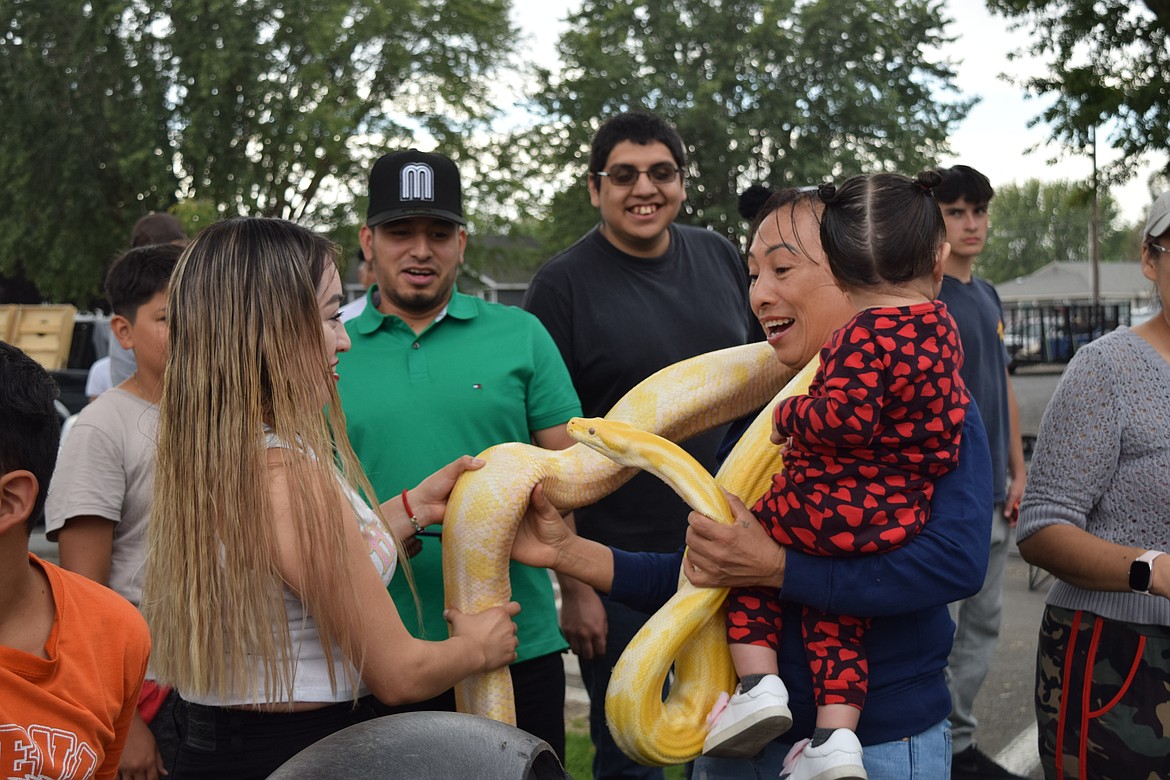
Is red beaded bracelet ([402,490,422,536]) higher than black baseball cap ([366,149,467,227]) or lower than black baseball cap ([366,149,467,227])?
lower

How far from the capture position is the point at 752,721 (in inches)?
84.5

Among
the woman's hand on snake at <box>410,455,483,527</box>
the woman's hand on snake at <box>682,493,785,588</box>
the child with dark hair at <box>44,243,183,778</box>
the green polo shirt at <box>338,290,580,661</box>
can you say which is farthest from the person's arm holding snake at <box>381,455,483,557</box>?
the child with dark hair at <box>44,243,183,778</box>

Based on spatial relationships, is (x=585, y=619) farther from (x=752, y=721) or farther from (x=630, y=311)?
(x=752, y=721)

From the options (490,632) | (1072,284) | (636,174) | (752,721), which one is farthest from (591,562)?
(1072,284)

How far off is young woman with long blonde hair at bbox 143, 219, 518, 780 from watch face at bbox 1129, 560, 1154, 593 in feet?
5.54

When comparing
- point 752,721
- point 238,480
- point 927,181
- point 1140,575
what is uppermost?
Answer: point 927,181

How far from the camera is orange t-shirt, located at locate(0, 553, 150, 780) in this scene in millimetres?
1742

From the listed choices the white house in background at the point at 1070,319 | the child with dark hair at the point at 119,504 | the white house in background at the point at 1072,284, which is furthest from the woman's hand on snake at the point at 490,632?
the white house in background at the point at 1072,284

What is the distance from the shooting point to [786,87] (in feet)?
113

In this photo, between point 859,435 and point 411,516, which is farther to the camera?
point 411,516

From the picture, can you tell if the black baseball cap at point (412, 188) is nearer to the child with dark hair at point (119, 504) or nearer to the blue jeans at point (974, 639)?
the child with dark hair at point (119, 504)

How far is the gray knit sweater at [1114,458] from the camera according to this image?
9.01 ft

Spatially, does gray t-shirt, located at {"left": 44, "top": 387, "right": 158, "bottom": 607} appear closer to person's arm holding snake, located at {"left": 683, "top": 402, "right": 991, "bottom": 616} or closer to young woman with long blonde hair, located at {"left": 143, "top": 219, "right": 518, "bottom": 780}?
young woman with long blonde hair, located at {"left": 143, "top": 219, "right": 518, "bottom": 780}

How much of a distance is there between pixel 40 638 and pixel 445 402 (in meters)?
1.55
